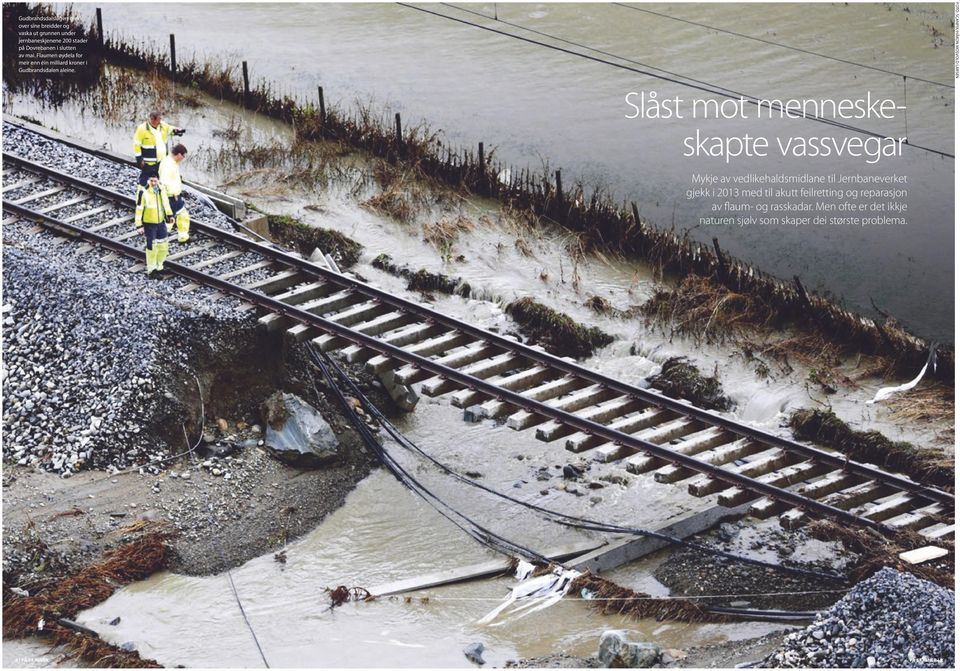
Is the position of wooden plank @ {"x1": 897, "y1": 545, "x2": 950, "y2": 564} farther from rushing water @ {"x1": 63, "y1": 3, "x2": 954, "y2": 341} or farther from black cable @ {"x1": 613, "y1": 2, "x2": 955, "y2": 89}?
black cable @ {"x1": 613, "y1": 2, "x2": 955, "y2": 89}

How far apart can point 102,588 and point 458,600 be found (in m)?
3.24

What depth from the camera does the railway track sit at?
11898mm

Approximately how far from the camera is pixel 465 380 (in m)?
13.0

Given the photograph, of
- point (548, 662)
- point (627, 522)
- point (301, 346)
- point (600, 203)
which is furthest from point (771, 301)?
point (548, 662)

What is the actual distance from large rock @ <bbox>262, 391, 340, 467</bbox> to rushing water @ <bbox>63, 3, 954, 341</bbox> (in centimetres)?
850

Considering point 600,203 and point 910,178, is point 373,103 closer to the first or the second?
point 600,203

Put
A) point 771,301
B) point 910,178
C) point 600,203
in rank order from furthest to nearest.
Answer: point 910,178 → point 600,203 → point 771,301

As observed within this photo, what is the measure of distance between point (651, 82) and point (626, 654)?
691 inches

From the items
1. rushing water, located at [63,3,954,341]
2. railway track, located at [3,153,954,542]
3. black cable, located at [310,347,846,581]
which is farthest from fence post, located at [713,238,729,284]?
black cable, located at [310,347,846,581]

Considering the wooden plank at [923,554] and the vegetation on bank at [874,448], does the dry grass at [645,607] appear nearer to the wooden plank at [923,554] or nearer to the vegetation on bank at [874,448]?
the wooden plank at [923,554]

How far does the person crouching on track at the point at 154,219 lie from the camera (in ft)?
45.1

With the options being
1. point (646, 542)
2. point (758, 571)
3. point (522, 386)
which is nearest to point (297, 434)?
point (522, 386)

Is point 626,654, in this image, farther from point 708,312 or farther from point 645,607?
point 708,312

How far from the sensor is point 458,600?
1180cm
